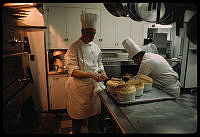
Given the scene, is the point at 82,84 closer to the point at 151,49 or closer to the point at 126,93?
the point at 126,93

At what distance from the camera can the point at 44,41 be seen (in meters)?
2.32

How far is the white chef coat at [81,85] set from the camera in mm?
1571

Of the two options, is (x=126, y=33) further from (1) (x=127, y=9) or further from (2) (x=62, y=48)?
(1) (x=127, y=9)

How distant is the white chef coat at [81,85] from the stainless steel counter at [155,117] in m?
0.50

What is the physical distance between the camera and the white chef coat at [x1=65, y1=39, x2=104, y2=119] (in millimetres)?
1571

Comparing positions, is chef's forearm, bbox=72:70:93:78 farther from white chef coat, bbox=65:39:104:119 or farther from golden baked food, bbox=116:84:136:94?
golden baked food, bbox=116:84:136:94

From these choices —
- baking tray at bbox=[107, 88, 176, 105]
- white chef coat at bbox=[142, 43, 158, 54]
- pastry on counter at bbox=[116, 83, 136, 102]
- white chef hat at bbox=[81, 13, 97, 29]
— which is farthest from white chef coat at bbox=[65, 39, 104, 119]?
white chef coat at bbox=[142, 43, 158, 54]

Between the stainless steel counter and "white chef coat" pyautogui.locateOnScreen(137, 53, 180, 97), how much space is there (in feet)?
1.84

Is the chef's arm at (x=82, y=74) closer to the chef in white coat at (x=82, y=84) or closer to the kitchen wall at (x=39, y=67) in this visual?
the chef in white coat at (x=82, y=84)

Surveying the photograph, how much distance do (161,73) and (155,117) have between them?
37.2 inches

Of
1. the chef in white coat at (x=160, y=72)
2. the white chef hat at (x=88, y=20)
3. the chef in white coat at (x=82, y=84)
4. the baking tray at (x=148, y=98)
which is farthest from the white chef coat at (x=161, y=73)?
the white chef hat at (x=88, y=20)

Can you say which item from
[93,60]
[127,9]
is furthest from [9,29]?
[93,60]

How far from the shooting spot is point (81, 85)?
1572mm

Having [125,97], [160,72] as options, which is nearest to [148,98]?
[125,97]
